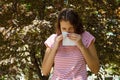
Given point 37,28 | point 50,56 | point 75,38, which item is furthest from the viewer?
point 37,28

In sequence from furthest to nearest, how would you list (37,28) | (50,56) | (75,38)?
(37,28) < (50,56) < (75,38)

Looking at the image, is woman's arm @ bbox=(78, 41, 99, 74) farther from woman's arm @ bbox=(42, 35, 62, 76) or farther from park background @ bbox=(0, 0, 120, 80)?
park background @ bbox=(0, 0, 120, 80)

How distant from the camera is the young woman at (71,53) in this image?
3307mm

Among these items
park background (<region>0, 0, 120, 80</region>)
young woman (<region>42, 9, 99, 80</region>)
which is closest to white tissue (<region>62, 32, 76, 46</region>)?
young woman (<region>42, 9, 99, 80</region>)

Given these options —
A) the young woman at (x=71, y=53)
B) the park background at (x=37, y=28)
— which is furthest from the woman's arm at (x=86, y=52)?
the park background at (x=37, y=28)

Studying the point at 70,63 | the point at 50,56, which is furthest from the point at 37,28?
the point at 70,63

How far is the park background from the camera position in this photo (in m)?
5.66

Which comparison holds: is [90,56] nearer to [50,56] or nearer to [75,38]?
[75,38]

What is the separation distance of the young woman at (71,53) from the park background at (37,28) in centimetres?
205

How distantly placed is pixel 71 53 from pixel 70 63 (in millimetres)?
93

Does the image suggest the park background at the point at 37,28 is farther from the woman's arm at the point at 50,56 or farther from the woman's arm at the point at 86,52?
the woman's arm at the point at 86,52

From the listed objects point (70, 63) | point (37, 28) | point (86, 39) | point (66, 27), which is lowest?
point (37, 28)

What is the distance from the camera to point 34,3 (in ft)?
20.0

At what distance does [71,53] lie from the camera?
338 centimetres
